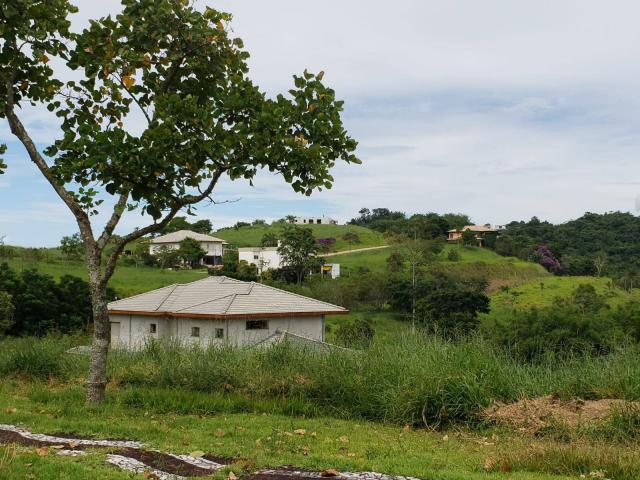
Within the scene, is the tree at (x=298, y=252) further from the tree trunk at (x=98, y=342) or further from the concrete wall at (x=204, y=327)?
the tree trunk at (x=98, y=342)

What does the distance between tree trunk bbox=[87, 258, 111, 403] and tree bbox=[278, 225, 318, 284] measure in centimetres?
5221

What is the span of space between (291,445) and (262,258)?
197 ft

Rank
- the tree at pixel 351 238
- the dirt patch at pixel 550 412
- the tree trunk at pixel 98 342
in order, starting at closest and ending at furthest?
the dirt patch at pixel 550 412 < the tree trunk at pixel 98 342 < the tree at pixel 351 238

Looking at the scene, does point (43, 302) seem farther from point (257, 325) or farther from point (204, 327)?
point (257, 325)

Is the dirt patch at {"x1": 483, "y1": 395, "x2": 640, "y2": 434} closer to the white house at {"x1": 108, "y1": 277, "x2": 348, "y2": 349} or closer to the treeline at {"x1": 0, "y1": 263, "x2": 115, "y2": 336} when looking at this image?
the white house at {"x1": 108, "y1": 277, "x2": 348, "y2": 349}

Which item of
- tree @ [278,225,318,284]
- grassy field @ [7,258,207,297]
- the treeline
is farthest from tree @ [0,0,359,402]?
tree @ [278,225,318,284]

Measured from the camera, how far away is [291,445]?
23.8 ft

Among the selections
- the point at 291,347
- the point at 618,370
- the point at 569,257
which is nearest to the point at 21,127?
the point at 291,347

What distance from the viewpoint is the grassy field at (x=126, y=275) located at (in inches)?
1973

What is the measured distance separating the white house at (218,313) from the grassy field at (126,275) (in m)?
16.3

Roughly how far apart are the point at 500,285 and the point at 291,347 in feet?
188

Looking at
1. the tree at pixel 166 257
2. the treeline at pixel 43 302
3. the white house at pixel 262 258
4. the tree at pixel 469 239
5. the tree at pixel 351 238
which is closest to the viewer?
the treeline at pixel 43 302

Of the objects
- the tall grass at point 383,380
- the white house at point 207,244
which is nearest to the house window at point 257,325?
the tall grass at point 383,380

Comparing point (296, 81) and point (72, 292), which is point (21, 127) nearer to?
point (296, 81)
